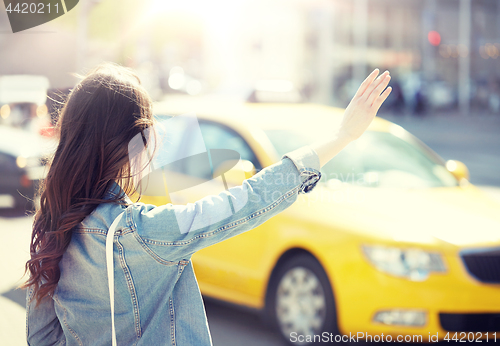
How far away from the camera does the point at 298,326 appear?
360 cm

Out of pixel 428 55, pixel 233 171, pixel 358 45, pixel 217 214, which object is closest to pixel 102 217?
pixel 217 214

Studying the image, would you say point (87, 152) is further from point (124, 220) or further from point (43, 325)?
point (43, 325)

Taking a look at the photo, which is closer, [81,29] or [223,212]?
Answer: [223,212]

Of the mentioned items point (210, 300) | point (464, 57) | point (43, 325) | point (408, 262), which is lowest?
point (464, 57)

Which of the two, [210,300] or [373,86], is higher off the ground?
[373,86]

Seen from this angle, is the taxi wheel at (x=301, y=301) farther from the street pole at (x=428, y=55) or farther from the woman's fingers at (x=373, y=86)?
the street pole at (x=428, y=55)

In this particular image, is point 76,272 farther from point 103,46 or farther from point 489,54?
point 489,54

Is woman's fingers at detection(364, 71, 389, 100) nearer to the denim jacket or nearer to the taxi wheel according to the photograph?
the denim jacket

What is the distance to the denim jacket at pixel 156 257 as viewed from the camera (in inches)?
51.7

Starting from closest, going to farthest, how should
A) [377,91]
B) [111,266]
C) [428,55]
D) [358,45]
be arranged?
[111,266], [377,91], [428,55], [358,45]

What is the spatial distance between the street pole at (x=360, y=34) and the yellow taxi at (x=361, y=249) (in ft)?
94.8

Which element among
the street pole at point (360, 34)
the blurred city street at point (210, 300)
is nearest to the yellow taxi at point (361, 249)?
the blurred city street at point (210, 300)

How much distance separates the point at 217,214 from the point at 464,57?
1319 inches

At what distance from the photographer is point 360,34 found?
33.0 m
